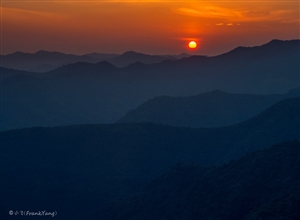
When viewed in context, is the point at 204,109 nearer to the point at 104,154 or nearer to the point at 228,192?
the point at 104,154

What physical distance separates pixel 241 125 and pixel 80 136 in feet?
115

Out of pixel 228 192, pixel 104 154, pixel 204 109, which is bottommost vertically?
pixel 228 192

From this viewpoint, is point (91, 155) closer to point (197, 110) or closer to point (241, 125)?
point (241, 125)

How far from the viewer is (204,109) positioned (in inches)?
5787

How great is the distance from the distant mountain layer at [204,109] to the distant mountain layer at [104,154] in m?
39.2

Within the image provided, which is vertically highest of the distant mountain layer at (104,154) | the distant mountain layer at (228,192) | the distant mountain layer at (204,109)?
the distant mountain layer at (204,109)

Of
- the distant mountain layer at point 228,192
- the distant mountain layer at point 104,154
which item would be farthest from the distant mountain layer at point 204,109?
the distant mountain layer at point 228,192

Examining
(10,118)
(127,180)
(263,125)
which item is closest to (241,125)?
(263,125)

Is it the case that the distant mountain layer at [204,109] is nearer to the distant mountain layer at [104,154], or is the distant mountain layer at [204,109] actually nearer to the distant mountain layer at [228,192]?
the distant mountain layer at [104,154]

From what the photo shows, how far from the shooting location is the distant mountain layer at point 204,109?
13875 cm

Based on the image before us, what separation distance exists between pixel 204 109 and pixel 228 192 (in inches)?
3901

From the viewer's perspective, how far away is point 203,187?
53.5 metres

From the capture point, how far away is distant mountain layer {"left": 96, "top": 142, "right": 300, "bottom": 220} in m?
41.8

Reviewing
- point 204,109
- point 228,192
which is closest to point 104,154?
point 228,192
